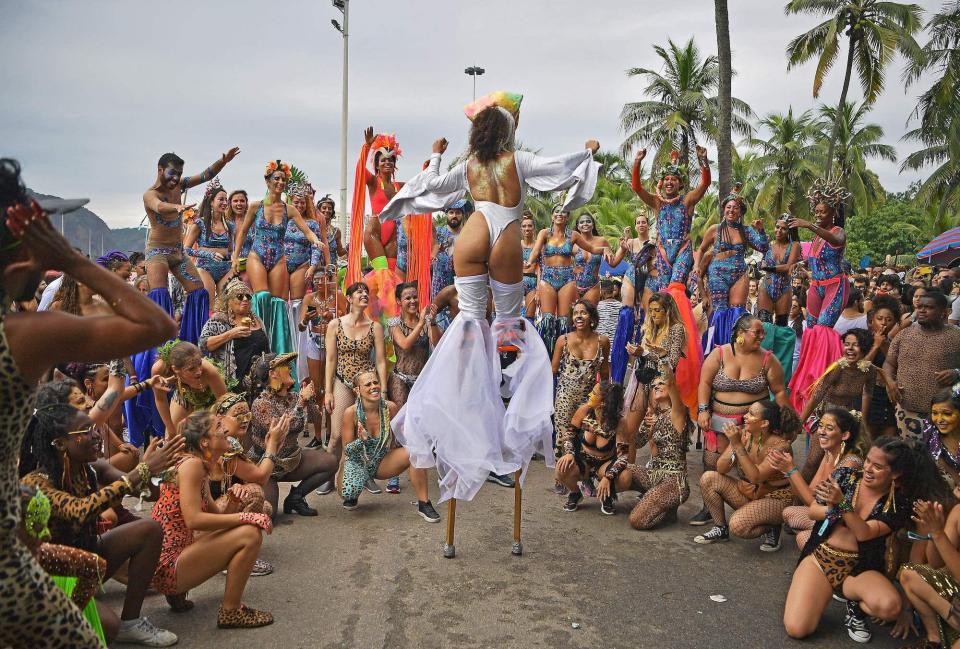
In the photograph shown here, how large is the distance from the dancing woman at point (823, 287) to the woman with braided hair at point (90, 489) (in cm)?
568

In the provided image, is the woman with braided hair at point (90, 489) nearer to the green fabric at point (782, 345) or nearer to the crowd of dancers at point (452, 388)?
the crowd of dancers at point (452, 388)

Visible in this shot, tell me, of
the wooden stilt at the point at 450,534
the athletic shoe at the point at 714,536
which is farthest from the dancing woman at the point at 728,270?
the wooden stilt at the point at 450,534

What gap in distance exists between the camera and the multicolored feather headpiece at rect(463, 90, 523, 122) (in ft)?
14.2

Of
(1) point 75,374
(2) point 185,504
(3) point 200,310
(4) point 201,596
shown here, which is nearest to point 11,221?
(2) point 185,504

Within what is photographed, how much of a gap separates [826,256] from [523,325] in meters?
4.24

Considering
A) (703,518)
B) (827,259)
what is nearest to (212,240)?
(703,518)

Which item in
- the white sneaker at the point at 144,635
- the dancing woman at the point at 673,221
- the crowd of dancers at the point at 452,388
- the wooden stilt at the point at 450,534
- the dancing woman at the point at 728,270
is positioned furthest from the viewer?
the dancing woman at the point at 673,221

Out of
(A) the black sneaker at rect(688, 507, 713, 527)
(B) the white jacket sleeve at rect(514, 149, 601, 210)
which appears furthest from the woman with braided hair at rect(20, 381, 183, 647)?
(A) the black sneaker at rect(688, 507, 713, 527)

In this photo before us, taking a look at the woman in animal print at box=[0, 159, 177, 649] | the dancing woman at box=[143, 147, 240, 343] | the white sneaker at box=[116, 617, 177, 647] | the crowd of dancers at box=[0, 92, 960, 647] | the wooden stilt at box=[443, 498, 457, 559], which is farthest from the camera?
the dancing woman at box=[143, 147, 240, 343]

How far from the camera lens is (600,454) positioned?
5.29 meters

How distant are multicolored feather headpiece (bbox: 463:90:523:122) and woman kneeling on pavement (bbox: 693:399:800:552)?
228 cm

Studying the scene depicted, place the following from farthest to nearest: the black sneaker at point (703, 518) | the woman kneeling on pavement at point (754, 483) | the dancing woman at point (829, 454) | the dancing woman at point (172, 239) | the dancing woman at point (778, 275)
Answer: the dancing woman at point (778, 275) → the dancing woman at point (172, 239) → the black sneaker at point (703, 518) → the woman kneeling on pavement at point (754, 483) → the dancing woman at point (829, 454)

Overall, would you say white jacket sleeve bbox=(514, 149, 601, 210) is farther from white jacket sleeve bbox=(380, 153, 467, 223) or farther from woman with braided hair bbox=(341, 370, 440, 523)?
woman with braided hair bbox=(341, 370, 440, 523)

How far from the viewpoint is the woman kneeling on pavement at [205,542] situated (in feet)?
11.1
